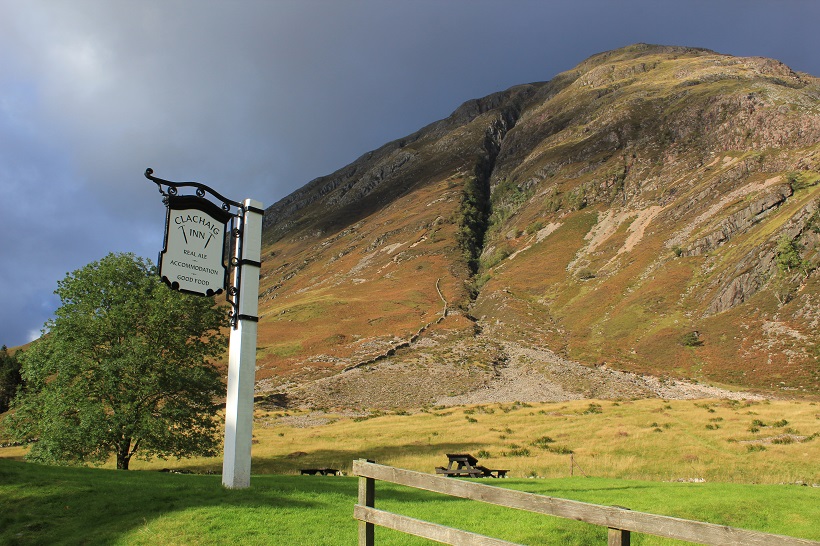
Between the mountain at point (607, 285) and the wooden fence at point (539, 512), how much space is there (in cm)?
6121

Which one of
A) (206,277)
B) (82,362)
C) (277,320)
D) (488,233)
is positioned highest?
(488,233)

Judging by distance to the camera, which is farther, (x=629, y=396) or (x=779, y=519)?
(x=629, y=396)

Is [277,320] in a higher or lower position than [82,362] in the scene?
higher

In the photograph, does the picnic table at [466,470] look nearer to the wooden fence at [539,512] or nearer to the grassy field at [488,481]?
the grassy field at [488,481]

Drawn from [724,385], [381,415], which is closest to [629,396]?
[724,385]

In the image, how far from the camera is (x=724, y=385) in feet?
231

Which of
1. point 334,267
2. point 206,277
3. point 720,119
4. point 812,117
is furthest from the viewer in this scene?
point 334,267

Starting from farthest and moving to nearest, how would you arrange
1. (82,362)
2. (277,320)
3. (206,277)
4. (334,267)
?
(334,267)
(277,320)
(82,362)
(206,277)

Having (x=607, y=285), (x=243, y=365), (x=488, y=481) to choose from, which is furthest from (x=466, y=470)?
(x=607, y=285)

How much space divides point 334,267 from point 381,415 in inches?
5174

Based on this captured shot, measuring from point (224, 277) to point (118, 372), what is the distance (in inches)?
617

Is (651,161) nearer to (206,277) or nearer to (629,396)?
(629,396)

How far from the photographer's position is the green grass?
431 inches

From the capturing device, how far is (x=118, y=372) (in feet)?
87.7
